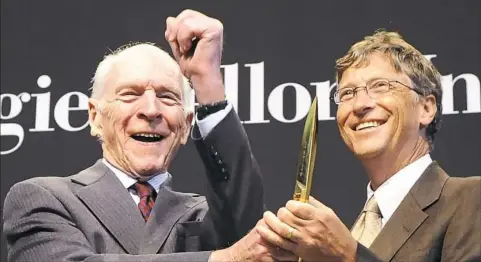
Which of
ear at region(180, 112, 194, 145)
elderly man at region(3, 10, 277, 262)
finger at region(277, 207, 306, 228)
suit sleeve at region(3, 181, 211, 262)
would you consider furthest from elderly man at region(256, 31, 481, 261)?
ear at region(180, 112, 194, 145)

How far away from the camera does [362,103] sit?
1.83m

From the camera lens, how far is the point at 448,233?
1.55 m

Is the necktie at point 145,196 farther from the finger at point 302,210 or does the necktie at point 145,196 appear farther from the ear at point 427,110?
the ear at point 427,110

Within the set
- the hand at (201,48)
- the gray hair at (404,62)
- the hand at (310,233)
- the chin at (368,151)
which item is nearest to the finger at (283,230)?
the hand at (310,233)

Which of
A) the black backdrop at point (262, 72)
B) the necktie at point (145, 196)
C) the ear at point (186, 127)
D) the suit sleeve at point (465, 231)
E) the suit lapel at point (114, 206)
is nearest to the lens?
the suit sleeve at point (465, 231)

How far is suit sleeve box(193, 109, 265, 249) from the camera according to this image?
1538mm

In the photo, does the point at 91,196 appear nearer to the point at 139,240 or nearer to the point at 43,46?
the point at 139,240

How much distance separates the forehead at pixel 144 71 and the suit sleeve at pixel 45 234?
316 mm

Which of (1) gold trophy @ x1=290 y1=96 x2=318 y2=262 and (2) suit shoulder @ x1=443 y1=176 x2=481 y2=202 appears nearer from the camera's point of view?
(1) gold trophy @ x1=290 y1=96 x2=318 y2=262

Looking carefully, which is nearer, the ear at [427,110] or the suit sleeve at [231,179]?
the suit sleeve at [231,179]

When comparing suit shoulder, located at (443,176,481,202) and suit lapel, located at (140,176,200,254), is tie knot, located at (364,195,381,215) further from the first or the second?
suit lapel, located at (140,176,200,254)

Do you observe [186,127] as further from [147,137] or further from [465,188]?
[465,188]

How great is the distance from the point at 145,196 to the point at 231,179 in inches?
11.9

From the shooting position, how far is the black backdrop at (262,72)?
2383mm
